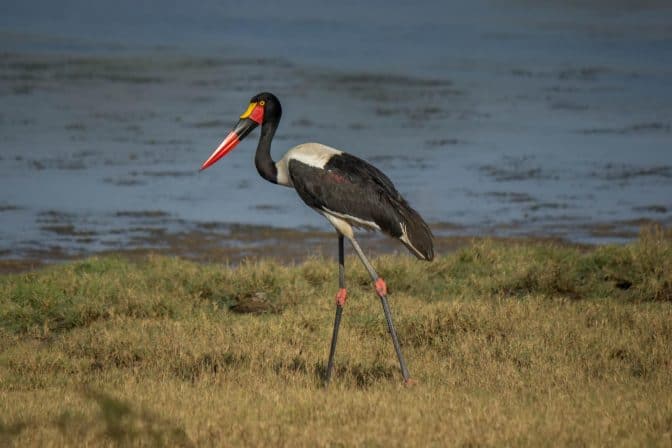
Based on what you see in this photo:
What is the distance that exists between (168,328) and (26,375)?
1423 millimetres

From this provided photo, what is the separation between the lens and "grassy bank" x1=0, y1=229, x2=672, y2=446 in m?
6.60

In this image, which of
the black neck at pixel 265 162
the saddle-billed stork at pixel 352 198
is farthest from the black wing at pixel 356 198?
the black neck at pixel 265 162

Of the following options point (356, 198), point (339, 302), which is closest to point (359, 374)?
point (339, 302)

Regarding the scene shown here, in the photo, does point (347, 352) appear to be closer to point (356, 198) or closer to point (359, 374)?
point (359, 374)

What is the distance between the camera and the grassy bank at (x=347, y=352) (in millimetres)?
6602

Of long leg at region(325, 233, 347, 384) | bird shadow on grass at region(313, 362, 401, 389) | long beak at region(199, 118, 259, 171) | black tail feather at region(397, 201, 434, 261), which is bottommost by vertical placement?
bird shadow on grass at region(313, 362, 401, 389)

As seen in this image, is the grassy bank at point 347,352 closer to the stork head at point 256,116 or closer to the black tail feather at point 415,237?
the black tail feather at point 415,237

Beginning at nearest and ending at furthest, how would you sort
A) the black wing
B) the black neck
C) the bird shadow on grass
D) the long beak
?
the black wing, the bird shadow on grass, the black neck, the long beak

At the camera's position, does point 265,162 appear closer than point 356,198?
No

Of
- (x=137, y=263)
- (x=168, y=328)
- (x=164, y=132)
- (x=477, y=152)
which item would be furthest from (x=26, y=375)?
(x=164, y=132)

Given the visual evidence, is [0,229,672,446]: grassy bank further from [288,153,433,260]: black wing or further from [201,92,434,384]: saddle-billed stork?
[288,153,433,260]: black wing

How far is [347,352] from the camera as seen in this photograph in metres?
8.78

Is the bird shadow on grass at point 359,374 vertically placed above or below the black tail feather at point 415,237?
below

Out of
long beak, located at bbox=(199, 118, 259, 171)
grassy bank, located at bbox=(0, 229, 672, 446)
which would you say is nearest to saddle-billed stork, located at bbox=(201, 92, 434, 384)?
long beak, located at bbox=(199, 118, 259, 171)
